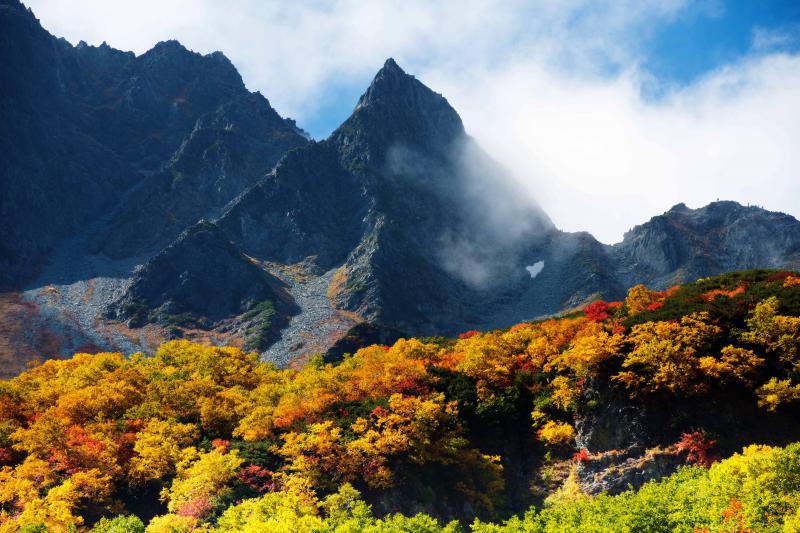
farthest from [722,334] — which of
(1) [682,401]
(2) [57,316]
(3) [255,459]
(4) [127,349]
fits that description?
(2) [57,316]

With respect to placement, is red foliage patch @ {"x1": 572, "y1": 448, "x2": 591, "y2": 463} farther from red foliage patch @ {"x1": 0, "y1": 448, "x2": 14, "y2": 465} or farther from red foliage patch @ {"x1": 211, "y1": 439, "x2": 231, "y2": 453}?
red foliage patch @ {"x1": 0, "y1": 448, "x2": 14, "y2": 465}

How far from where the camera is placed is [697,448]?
49938mm

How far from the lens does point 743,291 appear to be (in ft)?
195

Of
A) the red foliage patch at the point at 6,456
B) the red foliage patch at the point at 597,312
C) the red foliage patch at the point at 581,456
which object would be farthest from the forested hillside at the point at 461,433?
the red foliage patch at the point at 597,312

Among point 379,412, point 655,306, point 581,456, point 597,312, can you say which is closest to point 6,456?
point 379,412

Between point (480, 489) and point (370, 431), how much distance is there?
10.8 metres

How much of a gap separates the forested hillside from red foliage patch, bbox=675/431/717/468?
9 cm

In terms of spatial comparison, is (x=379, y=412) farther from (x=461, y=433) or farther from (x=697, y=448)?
(x=697, y=448)

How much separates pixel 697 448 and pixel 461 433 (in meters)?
20.0

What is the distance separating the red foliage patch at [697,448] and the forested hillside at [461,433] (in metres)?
0.09

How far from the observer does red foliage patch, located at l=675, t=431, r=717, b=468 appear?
49.2 m

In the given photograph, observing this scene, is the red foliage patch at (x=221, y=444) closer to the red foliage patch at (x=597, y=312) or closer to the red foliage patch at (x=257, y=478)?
the red foliage patch at (x=257, y=478)

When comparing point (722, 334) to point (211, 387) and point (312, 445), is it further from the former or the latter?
point (211, 387)

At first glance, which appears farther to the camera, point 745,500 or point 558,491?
point 558,491
